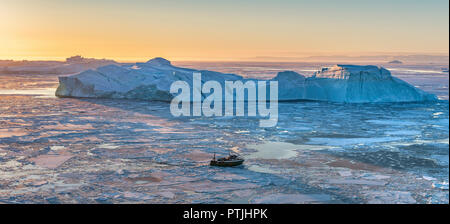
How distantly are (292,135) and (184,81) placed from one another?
10973 mm

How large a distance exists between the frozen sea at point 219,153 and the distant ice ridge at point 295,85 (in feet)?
14.2

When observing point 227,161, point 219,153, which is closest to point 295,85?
point 219,153

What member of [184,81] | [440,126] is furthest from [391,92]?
[184,81]

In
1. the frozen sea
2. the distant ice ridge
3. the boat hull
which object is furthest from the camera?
the distant ice ridge

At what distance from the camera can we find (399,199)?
673 centimetres

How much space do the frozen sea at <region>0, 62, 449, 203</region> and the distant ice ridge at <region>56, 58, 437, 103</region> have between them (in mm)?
4342

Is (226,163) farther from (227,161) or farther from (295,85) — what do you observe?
(295,85)

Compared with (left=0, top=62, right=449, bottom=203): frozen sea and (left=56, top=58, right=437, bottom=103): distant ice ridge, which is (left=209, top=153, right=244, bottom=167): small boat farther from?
(left=56, top=58, right=437, bottom=103): distant ice ridge

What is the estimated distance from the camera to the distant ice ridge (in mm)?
21109

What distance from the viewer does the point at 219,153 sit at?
1002cm

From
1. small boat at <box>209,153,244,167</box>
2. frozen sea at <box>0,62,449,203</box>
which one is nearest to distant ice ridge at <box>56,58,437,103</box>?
frozen sea at <box>0,62,449,203</box>

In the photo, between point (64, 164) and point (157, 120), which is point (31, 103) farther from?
point (64, 164)

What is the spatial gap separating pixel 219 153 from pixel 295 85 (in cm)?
1300
